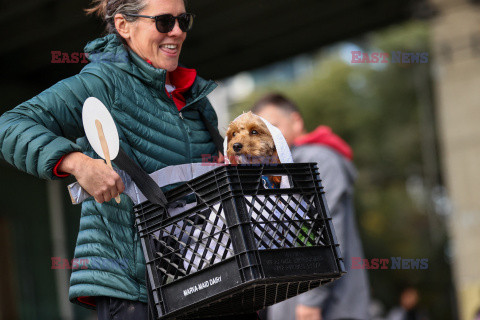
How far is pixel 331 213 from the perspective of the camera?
561 centimetres

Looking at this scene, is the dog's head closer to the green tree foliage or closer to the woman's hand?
the woman's hand

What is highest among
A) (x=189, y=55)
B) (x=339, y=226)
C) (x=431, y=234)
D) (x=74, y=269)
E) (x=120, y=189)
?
(x=189, y=55)

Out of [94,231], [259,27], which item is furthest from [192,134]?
[259,27]

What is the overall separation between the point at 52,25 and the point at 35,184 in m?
4.15

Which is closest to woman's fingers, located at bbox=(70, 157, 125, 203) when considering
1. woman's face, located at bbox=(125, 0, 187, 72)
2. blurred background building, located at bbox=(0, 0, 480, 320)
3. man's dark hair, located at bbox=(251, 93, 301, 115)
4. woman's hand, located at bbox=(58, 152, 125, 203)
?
woman's hand, located at bbox=(58, 152, 125, 203)

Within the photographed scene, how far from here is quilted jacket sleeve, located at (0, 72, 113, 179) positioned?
2.58 metres

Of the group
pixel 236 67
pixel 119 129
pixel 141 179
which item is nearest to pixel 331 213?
pixel 119 129

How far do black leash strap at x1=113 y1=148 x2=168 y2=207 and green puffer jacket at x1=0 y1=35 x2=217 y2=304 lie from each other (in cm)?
14

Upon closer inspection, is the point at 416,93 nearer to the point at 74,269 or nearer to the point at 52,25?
the point at 52,25

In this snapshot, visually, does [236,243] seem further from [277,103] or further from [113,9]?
[277,103]

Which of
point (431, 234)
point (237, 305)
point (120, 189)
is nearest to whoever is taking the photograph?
point (120, 189)

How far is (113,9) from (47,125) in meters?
0.65

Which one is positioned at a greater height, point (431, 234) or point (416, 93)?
point (416, 93)

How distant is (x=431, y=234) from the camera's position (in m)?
33.1
